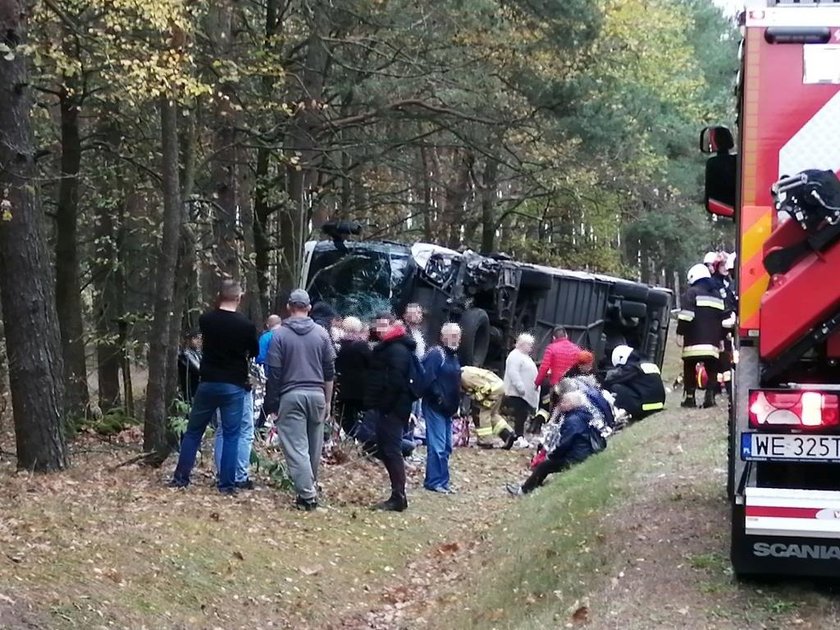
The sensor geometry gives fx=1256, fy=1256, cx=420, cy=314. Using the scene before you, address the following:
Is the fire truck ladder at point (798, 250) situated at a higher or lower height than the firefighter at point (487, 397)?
higher

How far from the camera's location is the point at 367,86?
2030cm

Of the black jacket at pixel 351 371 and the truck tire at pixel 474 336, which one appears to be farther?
the truck tire at pixel 474 336

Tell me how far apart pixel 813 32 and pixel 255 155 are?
1614cm

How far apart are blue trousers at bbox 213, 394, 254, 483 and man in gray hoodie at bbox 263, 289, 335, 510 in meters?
0.24

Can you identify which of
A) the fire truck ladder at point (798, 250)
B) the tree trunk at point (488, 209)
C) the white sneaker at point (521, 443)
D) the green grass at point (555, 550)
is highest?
the tree trunk at point (488, 209)

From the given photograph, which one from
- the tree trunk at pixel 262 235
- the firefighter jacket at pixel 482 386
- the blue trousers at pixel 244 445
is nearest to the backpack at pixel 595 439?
the blue trousers at pixel 244 445

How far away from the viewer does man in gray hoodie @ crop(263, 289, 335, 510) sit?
37.8 feet

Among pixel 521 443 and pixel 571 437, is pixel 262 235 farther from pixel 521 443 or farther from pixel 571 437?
pixel 571 437

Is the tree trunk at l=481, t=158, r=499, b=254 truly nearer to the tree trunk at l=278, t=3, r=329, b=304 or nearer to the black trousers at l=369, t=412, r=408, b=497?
the tree trunk at l=278, t=3, r=329, b=304

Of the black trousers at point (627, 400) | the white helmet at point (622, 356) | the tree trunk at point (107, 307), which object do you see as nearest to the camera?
the white helmet at point (622, 356)

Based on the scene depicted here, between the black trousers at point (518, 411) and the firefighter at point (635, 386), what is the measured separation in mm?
1548

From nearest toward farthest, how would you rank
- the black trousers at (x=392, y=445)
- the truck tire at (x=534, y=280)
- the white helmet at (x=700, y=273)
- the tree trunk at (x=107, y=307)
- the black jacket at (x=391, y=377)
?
the black jacket at (x=391, y=377) → the black trousers at (x=392, y=445) → the white helmet at (x=700, y=273) → the truck tire at (x=534, y=280) → the tree trunk at (x=107, y=307)

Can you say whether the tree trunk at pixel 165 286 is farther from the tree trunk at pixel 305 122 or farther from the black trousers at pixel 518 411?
the black trousers at pixel 518 411

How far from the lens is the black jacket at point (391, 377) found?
39.5 feet
